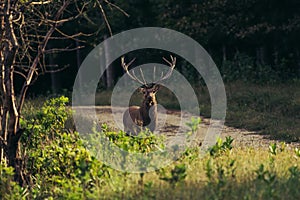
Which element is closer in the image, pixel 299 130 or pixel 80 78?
pixel 299 130

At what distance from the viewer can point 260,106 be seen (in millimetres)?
23156

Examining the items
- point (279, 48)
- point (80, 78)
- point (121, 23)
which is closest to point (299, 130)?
point (279, 48)

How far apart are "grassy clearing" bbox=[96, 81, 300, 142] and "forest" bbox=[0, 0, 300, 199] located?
0.06m

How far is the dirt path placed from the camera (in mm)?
16938

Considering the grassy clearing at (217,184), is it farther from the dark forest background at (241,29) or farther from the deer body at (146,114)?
the dark forest background at (241,29)

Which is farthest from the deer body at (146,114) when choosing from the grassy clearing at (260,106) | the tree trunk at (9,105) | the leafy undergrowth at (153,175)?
the tree trunk at (9,105)

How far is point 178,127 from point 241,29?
1038 centimetres

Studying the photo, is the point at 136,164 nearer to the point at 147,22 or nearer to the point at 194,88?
the point at 194,88

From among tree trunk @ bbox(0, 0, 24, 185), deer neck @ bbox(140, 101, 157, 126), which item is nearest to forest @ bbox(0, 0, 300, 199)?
tree trunk @ bbox(0, 0, 24, 185)

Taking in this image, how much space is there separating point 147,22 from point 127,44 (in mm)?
3531

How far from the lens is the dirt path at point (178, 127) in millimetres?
16938

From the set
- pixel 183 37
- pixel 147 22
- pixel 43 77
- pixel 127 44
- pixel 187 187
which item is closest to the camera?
pixel 187 187

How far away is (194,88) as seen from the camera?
1129 inches

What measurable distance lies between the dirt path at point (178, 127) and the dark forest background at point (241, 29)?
3.49m
